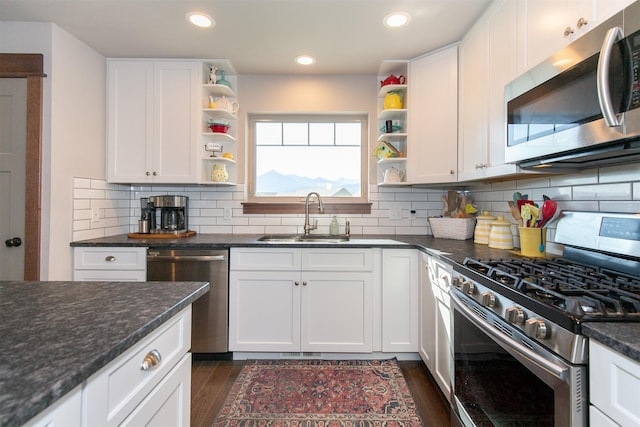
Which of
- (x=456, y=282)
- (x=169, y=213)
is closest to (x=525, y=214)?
(x=456, y=282)

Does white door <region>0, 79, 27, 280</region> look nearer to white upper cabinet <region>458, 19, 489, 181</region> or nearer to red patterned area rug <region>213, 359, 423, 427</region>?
red patterned area rug <region>213, 359, 423, 427</region>

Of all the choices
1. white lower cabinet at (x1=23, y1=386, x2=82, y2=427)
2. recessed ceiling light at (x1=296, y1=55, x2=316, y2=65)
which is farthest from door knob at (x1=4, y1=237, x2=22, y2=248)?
recessed ceiling light at (x1=296, y1=55, x2=316, y2=65)

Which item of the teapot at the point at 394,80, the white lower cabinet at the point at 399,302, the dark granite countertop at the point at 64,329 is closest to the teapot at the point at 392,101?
the teapot at the point at 394,80

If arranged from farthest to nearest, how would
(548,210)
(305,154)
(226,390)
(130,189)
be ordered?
(305,154) → (130,189) → (226,390) → (548,210)

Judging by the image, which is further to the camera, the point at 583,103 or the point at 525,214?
the point at 525,214

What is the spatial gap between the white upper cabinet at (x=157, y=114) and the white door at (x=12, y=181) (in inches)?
22.4

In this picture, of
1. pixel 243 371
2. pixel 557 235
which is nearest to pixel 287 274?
pixel 243 371

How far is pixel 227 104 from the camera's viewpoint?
8.97ft

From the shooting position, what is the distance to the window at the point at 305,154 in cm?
299

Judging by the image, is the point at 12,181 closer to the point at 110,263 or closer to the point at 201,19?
the point at 110,263

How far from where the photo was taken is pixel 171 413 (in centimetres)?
93

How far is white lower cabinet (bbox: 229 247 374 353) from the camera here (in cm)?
229

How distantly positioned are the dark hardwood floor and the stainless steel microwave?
1.40 metres

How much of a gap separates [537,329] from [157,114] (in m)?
2.79
